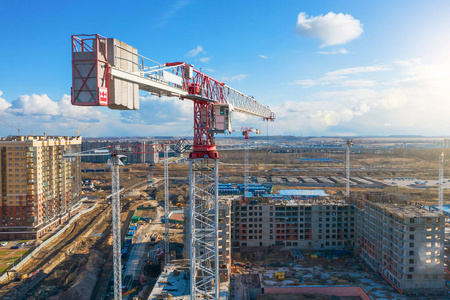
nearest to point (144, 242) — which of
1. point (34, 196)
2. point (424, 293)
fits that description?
point (34, 196)

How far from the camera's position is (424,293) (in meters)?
20.0

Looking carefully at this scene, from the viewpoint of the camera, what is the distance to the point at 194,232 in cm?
1581

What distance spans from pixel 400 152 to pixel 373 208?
11203cm

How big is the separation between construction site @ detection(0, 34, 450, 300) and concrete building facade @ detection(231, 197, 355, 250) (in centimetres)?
9

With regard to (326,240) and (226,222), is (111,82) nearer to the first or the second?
(226,222)

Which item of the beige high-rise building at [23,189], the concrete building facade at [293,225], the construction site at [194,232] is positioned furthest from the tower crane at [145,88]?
the beige high-rise building at [23,189]

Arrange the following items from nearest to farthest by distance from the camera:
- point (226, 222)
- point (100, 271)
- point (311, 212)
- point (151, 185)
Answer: point (226, 222)
point (100, 271)
point (311, 212)
point (151, 185)

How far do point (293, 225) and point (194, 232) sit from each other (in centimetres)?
1496

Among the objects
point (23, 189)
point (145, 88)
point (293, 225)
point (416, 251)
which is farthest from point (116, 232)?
point (23, 189)

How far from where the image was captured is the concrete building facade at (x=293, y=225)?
28.2 m

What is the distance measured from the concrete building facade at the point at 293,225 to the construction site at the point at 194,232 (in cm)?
9

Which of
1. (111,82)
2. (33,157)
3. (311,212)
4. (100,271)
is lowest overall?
(100,271)

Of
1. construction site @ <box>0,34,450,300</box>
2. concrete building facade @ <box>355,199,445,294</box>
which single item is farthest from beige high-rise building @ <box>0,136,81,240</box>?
concrete building facade @ <box>355,199,445,294</box>

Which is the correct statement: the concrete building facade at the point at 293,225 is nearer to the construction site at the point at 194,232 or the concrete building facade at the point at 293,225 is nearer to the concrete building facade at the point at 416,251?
the construction site at the point at 194,232
